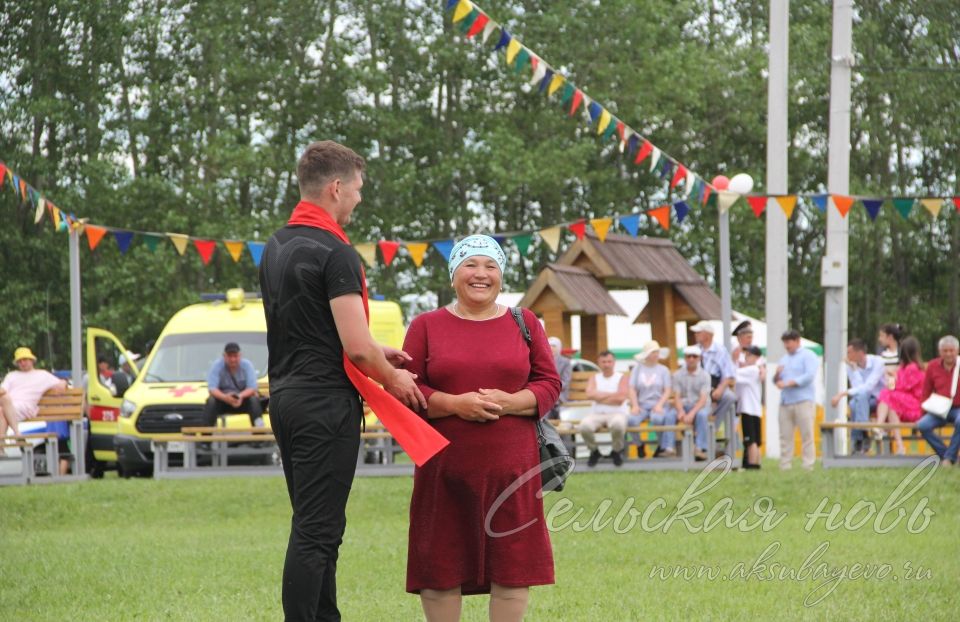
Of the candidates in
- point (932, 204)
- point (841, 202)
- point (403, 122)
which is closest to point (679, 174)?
point (841, 202)

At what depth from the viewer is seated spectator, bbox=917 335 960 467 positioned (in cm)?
1559

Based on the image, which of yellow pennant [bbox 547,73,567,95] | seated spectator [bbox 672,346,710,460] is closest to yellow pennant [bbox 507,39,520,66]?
yellow pennant [bbox 547,73,567,95]

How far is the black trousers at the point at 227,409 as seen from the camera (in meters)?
18.0

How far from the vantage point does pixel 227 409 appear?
18.0 meters

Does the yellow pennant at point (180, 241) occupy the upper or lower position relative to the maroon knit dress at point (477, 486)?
upper

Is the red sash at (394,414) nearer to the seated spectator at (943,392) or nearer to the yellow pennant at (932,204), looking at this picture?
the seated spectator at (943,392)

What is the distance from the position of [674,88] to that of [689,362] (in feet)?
77.5

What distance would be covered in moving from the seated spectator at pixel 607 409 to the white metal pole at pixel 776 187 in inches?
158

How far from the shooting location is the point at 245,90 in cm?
3953

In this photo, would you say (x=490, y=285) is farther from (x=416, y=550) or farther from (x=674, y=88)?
(x=674, y=88)

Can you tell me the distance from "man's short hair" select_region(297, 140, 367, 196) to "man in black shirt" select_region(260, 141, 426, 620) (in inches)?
5.2

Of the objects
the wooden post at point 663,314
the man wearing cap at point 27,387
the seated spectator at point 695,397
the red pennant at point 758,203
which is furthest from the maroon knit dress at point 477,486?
the wooden post at point 663,314

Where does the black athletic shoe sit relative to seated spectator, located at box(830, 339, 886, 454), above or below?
below

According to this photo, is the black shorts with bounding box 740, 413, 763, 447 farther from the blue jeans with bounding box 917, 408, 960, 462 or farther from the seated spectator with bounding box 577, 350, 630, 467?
the blue jeans with bounding box 917, 408, 960, 462
